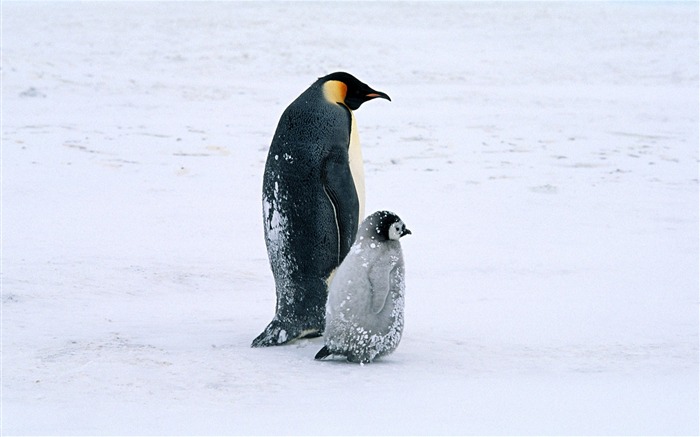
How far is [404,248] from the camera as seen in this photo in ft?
20.6

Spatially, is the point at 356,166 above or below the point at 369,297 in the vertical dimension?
above

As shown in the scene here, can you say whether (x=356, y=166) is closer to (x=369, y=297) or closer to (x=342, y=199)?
(x=342, y=199)

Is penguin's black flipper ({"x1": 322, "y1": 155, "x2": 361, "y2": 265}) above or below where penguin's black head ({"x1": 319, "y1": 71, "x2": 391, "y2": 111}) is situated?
below

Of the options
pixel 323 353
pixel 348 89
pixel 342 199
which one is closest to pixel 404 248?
pixel 348 89

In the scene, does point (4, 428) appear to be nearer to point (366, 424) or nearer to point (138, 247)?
point (366, 424)

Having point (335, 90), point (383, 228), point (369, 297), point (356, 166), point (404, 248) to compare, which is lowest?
point (404, 248)

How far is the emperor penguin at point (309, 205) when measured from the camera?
401 cm

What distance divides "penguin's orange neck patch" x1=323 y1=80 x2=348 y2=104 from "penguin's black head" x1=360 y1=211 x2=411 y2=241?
0.68 metres

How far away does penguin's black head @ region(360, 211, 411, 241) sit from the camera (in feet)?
12.0

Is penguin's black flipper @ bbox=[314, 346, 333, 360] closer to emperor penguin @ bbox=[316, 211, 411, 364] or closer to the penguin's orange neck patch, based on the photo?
emperor penguin @ bbox=[316, 211, 411, 364]

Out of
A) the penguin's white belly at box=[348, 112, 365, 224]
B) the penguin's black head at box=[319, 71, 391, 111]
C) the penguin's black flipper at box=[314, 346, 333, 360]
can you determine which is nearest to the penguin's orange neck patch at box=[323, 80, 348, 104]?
the penguin's black head at box=[319, 71, 391, 111]

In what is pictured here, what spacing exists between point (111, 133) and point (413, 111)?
3.95 m

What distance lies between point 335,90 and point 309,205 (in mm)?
503

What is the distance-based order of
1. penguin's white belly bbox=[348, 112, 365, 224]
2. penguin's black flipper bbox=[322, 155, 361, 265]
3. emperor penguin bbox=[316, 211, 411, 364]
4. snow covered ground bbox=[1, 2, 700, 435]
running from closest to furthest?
snow covered ground bbox=[1, 2, 700, 435] < emperor penguin bbox=[316, 211, 411, 364] < penguin's black flipper bbox=[322, 155, 361, 265] < penguin's white belly bbox=[348, 112, 365, 224]
